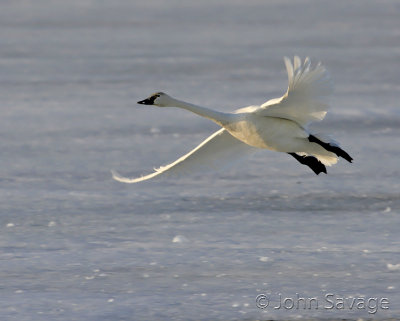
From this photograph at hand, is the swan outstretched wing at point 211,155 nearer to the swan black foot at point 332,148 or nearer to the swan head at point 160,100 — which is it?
the swan head at point 160,100

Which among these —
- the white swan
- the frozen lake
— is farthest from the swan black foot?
the frozen lake

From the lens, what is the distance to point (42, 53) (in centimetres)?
1528

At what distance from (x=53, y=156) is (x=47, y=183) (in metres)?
0.93

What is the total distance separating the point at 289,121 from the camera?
6738 millimetres

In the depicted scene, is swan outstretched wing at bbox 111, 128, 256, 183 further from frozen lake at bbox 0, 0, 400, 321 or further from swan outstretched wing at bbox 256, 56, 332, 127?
swan outstretched wing at bbox 256, 56, 332, 127

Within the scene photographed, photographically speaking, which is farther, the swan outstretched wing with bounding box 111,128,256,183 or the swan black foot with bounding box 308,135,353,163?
the swan outstretched wing with bounding box 111,128,256,183

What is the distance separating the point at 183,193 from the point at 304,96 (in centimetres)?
208

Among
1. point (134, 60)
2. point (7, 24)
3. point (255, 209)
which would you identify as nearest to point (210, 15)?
point (7, 24)

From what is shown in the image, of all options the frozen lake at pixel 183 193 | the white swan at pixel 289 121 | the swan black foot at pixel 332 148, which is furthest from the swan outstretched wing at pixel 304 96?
the frozen lake at pixel 183 193

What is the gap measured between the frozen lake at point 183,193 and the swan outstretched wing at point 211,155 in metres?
0.40

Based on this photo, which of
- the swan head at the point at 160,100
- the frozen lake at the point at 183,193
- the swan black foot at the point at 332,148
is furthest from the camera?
the swan head at the point at 160,100

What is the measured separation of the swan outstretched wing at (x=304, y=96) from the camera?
632 cm

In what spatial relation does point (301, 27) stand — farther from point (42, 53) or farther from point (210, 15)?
point (42, 53)

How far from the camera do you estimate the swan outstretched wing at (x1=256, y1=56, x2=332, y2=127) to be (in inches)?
249
